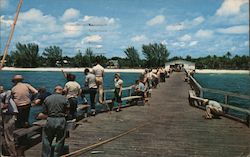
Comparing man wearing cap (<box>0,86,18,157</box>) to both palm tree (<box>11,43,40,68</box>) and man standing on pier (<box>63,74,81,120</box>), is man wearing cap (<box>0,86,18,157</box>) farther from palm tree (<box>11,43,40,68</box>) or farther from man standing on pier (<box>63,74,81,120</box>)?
palm tree (<box>11,43,40,68</box>)

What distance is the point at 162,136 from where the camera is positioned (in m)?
8.74

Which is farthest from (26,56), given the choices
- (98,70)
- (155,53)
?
(98,70)

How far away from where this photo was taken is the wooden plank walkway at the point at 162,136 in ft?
23.6

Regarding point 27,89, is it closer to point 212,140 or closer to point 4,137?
point 4,137

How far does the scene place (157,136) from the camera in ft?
28.7

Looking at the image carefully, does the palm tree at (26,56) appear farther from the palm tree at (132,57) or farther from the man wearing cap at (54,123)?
the man wearing cap at (54,123)

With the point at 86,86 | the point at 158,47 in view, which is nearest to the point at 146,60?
the point at 158,47

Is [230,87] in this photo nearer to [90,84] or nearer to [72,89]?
[90,84]

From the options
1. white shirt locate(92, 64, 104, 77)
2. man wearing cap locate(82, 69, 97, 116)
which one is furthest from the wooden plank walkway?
white shirt locate(92, 64, 104, 77)

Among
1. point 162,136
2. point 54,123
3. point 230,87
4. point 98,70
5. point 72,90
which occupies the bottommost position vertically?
point 230,87

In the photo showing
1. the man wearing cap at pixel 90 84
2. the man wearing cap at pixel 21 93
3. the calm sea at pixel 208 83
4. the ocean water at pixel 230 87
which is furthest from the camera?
the calm sea at pixel 208 83

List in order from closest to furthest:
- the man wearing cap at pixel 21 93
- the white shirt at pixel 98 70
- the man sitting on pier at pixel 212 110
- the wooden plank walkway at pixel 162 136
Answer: the man wearing cap at pixel 21 93 < the wooden plank walkway at pixel 162 136 < the white shirt at pixel 98 70 < the man sitting on pier at pixel 212 110

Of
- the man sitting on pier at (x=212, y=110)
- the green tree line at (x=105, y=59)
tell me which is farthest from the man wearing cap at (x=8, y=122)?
the green tree line at (x=105, y=59)

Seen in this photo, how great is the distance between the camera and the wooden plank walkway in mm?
7207
